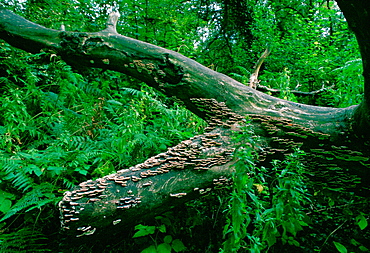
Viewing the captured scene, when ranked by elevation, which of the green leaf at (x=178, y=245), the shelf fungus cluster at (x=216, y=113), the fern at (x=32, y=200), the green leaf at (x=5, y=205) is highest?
the shelf fungus cluster at (x=216, y=113)

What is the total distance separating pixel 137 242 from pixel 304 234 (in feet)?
7.06

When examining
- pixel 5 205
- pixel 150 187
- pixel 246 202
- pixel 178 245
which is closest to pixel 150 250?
pixel 178 245

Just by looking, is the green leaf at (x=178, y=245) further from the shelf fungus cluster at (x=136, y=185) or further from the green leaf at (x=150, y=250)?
the shelf fungus cluster at (x=136, y=185)

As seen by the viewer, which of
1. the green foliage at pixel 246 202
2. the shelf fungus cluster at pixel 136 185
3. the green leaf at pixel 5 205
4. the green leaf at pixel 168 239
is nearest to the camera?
the green foliage at pixel 246 202

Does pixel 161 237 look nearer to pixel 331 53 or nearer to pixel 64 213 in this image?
pixel 64 213

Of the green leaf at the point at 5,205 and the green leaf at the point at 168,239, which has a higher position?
the green leaf at the point at 5,205

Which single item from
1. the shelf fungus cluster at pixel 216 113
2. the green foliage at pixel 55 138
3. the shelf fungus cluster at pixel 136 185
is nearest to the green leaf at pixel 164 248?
the shelf fungus cluster at pixel 136 185

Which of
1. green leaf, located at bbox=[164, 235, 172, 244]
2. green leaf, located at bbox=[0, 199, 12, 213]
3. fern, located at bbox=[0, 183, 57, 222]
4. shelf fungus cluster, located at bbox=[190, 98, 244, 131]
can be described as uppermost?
shelf fungus cluster, located at bbox=[190, 98, 244, 131]

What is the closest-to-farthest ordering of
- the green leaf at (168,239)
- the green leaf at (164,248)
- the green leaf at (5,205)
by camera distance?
1. the green leaf at (5,205)
2. the green leaf at (164,248)
3. the green leaf at (168,239)

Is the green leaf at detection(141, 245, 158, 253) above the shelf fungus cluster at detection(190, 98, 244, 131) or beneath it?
beneath

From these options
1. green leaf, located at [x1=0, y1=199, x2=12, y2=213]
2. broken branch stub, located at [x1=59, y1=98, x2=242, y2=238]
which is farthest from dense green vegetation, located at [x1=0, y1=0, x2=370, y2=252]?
broken branch stub, located at [x1=59, y1=98, x2=242, y2=238]

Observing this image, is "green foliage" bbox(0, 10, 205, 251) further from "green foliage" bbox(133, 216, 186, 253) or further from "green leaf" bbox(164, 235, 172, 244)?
"green leaf" bbox(164, 235, 172, 244)

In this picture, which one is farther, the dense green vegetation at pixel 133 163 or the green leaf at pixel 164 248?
the green leaf at pixel 164 248

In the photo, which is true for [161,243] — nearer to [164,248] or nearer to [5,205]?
[164,248]
